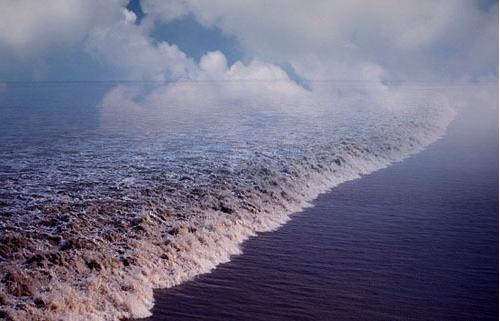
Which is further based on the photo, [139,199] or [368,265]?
[139,199]

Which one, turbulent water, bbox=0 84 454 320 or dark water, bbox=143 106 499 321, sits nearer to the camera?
dark water, bbox=143 106 499 321

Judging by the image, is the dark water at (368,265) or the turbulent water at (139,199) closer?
the dark water at (368,265)

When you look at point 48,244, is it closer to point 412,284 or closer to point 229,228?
point 229,228

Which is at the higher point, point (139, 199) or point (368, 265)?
point (368, 265)

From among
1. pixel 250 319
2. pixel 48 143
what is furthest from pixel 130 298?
pixel 48 143
